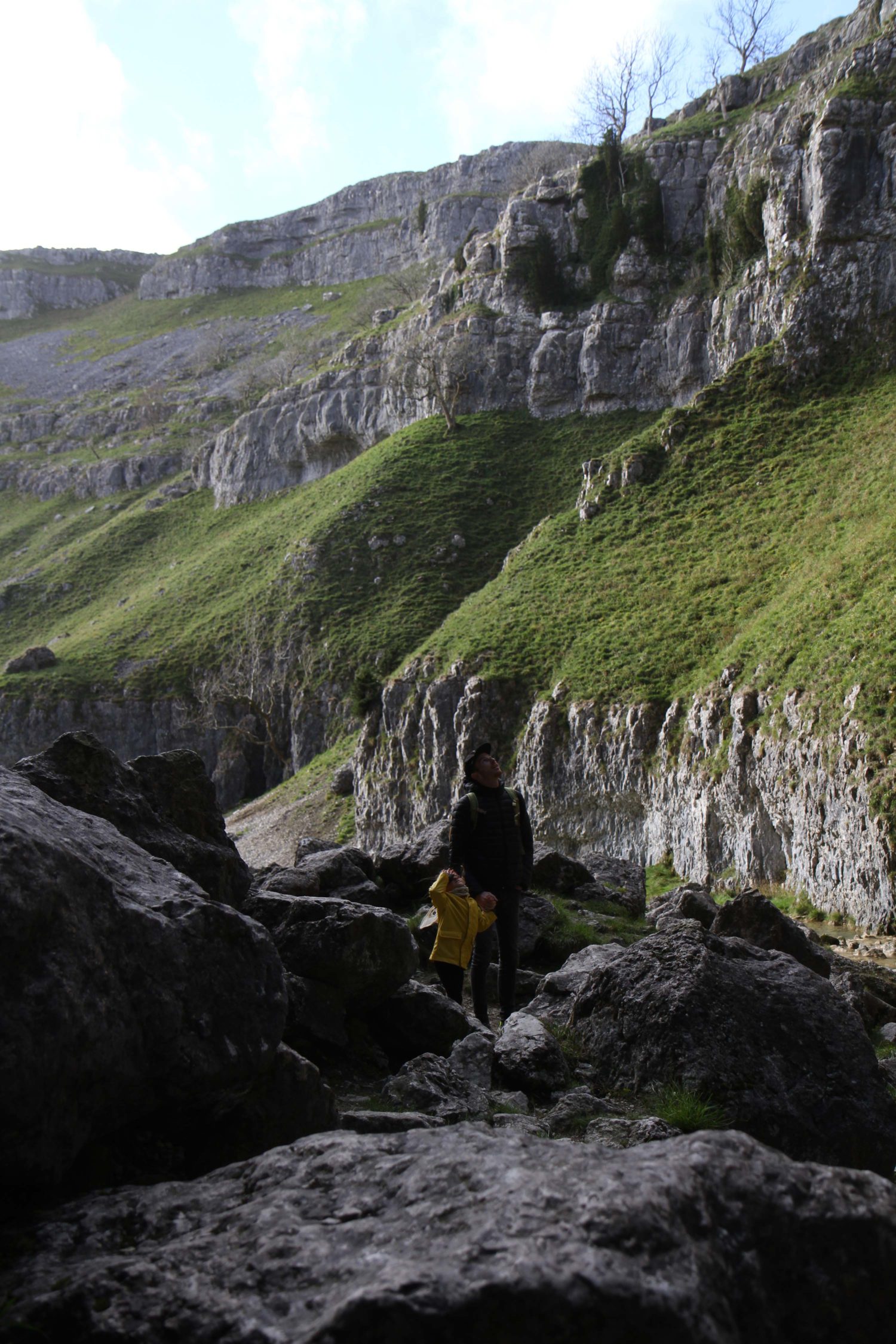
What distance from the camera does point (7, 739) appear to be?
61.9 m

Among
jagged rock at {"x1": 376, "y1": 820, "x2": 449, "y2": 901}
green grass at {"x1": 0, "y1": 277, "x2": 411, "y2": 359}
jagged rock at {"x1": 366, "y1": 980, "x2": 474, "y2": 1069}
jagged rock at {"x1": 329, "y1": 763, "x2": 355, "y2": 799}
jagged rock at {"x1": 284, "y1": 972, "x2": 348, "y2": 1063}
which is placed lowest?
jagged rock at {"x1": 329, "y1": 763, "x2": 355, "y2": 799}

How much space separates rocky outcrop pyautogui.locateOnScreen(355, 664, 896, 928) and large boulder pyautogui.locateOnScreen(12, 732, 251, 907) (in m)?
15.7

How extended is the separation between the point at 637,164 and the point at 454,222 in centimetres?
7505

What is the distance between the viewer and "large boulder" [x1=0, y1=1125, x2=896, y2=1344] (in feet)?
7.96

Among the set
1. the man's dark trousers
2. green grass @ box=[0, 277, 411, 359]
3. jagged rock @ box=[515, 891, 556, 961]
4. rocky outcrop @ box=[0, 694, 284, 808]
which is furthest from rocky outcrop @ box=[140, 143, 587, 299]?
the man's dark trousers

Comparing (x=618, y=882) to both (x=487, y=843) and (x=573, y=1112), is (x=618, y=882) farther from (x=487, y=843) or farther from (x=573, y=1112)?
(x=573, y=1112)

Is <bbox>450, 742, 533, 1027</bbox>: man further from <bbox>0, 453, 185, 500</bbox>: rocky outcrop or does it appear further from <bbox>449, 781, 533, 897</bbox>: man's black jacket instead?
<bbox>0, 453, 185, 500</bbox>: rocky outcrop

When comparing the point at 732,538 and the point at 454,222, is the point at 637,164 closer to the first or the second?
the point at 732,538

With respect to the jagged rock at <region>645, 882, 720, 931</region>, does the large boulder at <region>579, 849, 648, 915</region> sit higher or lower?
lower

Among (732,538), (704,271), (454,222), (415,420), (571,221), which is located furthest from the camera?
(454,222)

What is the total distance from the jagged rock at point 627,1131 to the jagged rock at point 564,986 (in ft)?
7.82

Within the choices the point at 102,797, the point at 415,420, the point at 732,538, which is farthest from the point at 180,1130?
the point at 415,420

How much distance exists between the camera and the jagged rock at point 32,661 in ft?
214

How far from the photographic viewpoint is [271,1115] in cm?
457
